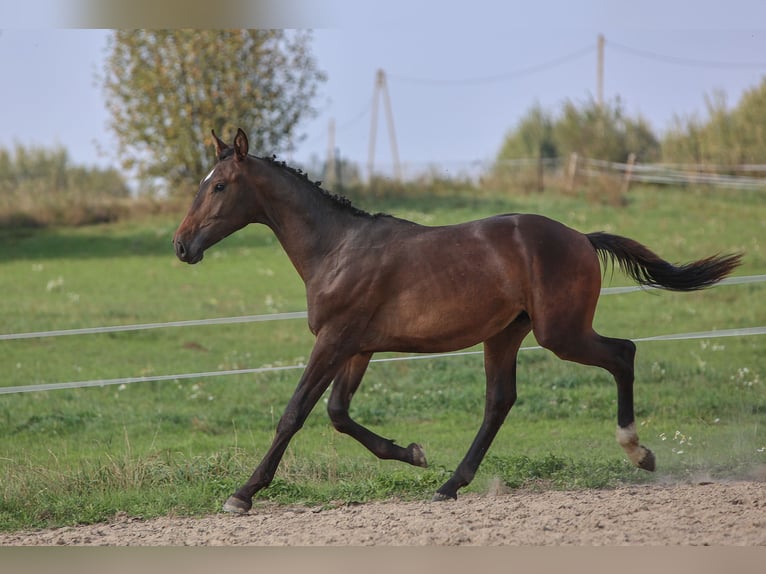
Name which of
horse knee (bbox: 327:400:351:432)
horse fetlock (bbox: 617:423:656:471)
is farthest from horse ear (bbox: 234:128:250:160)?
horse fetlock (bbox: 617:423:656:471)

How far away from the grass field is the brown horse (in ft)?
1.82

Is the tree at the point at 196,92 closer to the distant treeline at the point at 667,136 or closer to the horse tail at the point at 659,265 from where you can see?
the distant treeline at the point at 667,136

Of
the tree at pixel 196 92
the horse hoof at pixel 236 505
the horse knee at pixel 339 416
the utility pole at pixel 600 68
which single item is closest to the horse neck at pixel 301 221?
the horse knee at pixel 339 416

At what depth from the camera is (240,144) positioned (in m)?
5.21

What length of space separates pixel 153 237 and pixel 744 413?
9621 millimetres

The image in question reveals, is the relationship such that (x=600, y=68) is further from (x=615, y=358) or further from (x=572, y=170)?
(x=615, y=358)

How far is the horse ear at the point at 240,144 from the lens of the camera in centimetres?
518

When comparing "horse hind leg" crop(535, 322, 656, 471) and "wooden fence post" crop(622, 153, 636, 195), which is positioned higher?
"wooden fence post" crop(622, 153, 636, 195)

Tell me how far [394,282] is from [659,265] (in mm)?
1490

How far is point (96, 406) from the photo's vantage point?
29.0ft

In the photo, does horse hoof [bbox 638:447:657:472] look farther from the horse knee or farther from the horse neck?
the horse neck

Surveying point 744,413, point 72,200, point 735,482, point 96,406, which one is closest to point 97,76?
point 72,200

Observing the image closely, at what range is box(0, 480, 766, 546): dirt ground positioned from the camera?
4.77 metres

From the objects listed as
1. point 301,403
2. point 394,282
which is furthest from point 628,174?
point 301,403
